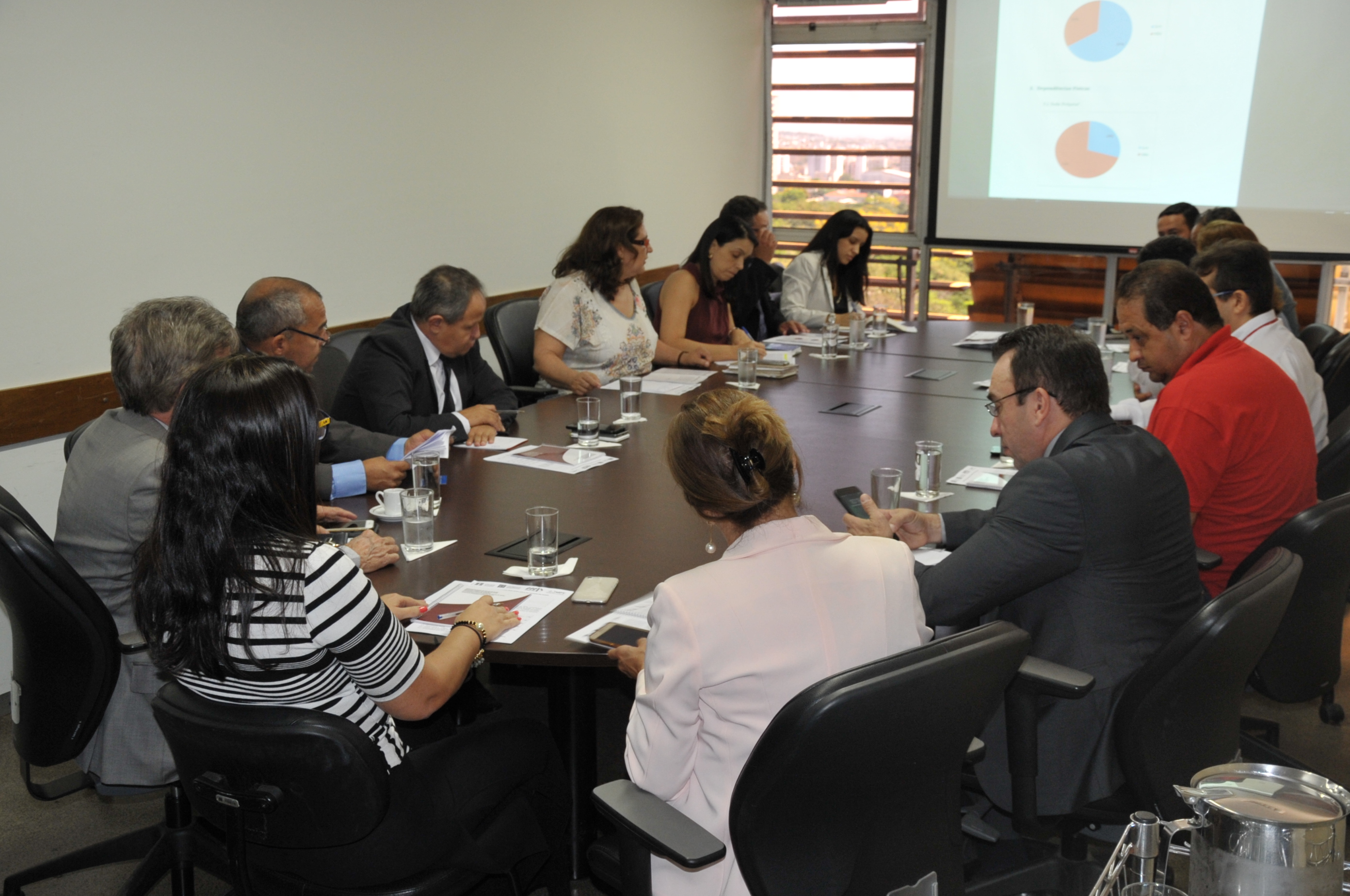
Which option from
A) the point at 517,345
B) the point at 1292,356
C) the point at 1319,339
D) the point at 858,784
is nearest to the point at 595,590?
the point at 858,784

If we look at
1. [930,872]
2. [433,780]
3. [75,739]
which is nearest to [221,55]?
[75,739]

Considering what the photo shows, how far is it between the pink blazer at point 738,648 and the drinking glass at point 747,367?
2.46 meters

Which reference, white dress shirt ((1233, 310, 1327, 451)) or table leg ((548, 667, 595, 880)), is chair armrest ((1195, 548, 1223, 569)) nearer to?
white dress shirt ((1233, 310, 1327, 451))

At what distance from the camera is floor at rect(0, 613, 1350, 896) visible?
2.40m

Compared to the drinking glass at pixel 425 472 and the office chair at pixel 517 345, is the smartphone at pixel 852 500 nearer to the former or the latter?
the drinking glass at pixel 425 472

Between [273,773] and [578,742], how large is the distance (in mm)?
826

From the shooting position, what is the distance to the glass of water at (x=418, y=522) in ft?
7.18

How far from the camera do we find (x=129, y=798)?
274 cm

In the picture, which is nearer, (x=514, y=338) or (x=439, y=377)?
(x=439, y=377)

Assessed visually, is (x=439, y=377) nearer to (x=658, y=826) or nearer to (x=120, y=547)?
(x=120, y=547)

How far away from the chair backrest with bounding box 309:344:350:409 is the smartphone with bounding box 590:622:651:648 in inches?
77.0

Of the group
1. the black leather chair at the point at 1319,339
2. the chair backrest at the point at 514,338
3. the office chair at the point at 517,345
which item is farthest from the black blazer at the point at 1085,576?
the black leather chair at the point at 1319,339

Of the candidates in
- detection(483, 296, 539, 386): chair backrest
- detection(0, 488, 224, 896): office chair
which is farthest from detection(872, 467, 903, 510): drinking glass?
detection(483, 296, 539, 386): chair backrest

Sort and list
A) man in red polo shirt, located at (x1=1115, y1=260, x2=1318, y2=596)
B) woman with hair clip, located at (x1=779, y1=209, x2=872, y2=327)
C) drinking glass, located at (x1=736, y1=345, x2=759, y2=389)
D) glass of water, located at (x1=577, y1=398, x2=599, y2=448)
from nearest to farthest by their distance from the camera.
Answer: man in red polo shirt, located at (x1=1115, y1=260, x2=1318, y2=596)
glass of water, located at (x1=577, y1=398, x2=599, y2=448)
drinking glass, located at (x1=736, y1=345, x2=759, y2=389)
woman with hair clip, located at (x1=779, y1=209, x2=872, y2=327)
